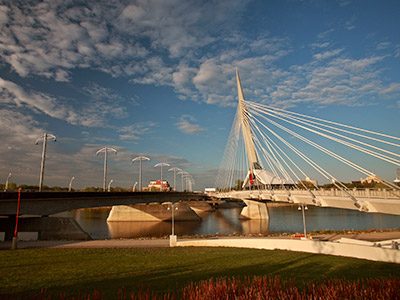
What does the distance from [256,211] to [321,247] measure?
187 ft

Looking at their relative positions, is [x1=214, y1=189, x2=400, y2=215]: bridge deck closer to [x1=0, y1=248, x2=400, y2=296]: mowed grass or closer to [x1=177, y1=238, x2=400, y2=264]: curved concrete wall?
[x1=177, y1=238, x2=400, y2=264]: curved concrete wall

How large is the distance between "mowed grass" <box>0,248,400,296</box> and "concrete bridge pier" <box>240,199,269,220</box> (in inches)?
2192

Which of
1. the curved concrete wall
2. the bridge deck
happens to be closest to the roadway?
the curved concrete wall

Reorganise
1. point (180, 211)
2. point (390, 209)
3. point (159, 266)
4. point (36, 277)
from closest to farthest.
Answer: point (36, 277) < point (159, 266) < point (390, 209) < point (180, 211)

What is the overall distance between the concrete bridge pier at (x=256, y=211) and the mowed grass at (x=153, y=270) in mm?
55684

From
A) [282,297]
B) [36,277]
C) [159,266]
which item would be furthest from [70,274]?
[282,297]

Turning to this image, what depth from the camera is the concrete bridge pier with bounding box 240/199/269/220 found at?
239 feet

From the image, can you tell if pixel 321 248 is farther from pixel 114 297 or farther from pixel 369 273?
pixel 114 297

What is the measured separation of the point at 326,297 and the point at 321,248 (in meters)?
16.1

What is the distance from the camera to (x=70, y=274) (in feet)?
41.9

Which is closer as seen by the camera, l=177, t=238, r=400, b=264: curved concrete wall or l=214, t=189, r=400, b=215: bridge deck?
l=177, t=238, r=400, b=264: curved concrete wall

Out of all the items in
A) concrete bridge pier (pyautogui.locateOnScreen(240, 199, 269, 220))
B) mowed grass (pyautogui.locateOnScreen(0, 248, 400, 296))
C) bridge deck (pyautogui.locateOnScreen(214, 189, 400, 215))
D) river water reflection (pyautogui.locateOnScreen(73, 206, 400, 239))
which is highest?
bridge deck (pyautogui.locateOnScreen(214, 189, 400, 215))

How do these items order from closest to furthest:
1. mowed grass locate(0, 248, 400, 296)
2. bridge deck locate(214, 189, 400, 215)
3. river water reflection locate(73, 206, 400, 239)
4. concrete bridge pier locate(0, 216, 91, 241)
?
1. mowed grass locate(0, 248, 400, 296)
2. bridge deck locate(214, 189, 400, 215)
3. concrete bridge pier locate(0, 216, 91, 241)
4. river water reflection locate(73, 206, 400, 239)

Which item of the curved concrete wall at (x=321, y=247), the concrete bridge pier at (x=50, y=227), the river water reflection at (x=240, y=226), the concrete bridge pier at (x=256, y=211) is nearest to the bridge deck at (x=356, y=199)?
A: the curved concrete wall at (x=321, y=247)
